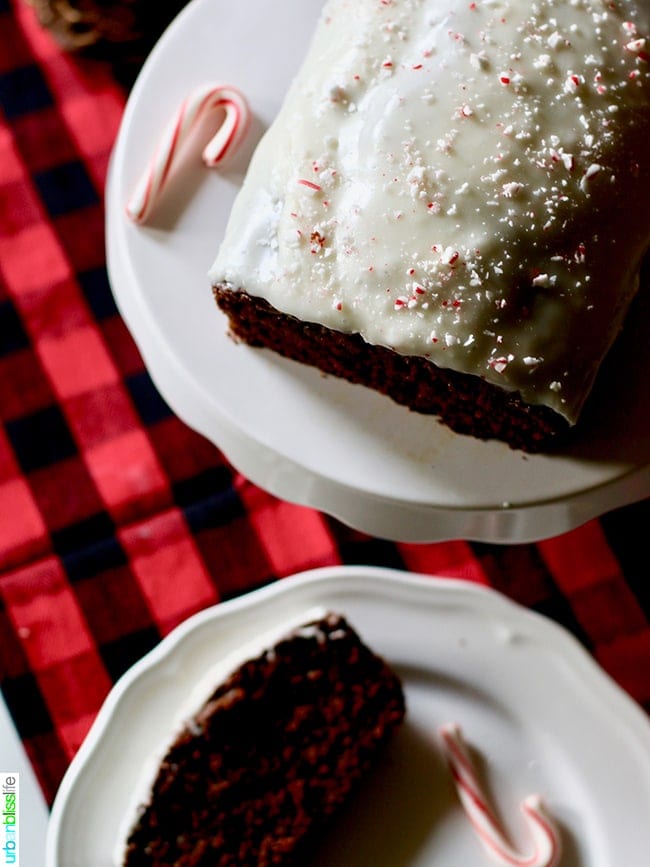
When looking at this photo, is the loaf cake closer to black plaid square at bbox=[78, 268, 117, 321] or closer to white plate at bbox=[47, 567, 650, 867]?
white plate at bbox=[47, 567, 650, 867]

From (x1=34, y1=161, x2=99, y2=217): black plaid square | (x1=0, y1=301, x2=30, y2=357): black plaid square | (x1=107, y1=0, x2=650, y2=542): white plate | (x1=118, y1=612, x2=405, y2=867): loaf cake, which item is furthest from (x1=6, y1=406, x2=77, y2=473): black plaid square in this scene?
(x1=118, y1=612, x2=405, y2=867): loaf cake

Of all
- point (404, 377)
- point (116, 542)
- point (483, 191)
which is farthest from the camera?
point (116, 542)

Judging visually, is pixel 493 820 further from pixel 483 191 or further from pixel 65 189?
pixel 65 189

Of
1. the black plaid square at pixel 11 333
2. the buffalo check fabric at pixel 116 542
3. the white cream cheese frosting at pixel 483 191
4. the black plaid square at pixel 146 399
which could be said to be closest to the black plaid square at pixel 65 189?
the buffalo check fabric at pixel 116 542

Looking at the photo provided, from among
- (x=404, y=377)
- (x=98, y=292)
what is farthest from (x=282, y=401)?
(x=98, y=292)

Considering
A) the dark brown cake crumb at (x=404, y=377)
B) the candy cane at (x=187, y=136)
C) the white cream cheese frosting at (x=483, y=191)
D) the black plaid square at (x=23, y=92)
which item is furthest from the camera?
the black plaid square at (x=23, y=92)

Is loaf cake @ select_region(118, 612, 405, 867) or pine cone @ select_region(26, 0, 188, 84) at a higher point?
pine cone @ select_region(26, 0, 188, 84)

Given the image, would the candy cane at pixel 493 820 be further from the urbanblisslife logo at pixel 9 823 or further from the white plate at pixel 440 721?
the urbanblisslife logo at pixel 9 823
